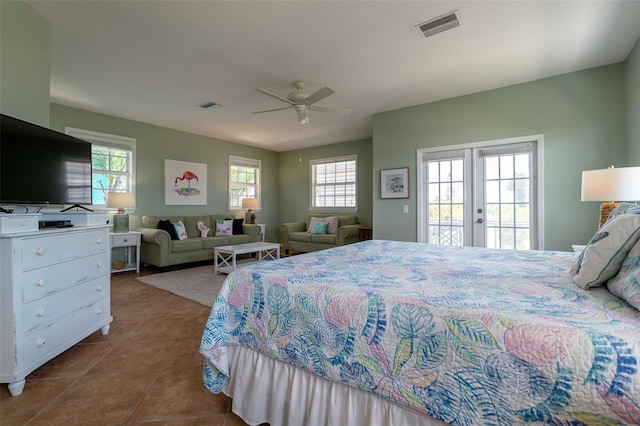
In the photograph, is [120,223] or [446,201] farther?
[120,223]

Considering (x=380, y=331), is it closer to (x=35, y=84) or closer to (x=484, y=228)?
(x=35, y=84)

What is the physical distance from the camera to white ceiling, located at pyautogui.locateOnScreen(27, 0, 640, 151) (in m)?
2.23

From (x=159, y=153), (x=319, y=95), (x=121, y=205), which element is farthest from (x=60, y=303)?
(x=159, y=153)

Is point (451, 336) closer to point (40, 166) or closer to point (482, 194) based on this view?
point (40, 166)

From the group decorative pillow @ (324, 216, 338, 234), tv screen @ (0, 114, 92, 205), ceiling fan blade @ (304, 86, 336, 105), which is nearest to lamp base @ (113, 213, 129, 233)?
tv screen @ (0, 114, 92, 205)

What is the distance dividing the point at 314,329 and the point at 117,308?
2.86m

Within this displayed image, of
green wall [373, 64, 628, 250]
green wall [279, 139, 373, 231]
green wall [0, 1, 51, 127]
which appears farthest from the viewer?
green wall [279, 139, 373, 231]

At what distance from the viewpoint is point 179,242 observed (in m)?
4.79

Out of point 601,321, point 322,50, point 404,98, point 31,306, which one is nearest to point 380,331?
point 601,321

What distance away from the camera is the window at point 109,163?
4637 millimetres

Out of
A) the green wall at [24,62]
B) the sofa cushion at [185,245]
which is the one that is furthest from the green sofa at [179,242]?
the green wall at [24,62]

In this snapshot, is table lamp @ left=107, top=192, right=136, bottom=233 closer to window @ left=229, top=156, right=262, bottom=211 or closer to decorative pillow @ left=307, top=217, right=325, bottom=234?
window @ left=229, top=156, right=262, bottom=211

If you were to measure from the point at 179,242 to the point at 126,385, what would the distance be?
3.33 metres

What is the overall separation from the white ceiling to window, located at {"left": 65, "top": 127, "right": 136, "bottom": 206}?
636 millimetres
